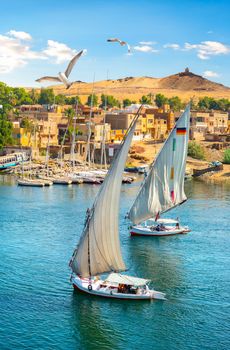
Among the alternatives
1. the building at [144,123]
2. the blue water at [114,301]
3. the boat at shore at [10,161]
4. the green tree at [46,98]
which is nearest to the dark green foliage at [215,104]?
the green tree at [46,98]

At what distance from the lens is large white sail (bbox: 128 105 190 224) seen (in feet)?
175

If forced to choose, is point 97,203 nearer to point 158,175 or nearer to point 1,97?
point 158,175

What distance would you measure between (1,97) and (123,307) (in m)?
121

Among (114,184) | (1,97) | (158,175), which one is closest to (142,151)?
(1,97)

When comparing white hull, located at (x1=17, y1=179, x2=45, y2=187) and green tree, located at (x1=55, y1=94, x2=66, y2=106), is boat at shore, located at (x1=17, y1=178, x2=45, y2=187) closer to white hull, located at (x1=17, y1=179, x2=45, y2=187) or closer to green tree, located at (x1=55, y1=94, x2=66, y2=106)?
white hull, located at (x1=17, y1=179, x2=45, y2=187)

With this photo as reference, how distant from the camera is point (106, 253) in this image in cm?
3741

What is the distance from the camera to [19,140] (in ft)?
356

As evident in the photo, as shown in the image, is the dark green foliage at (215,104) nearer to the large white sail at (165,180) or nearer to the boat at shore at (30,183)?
the boat at shore at (30,183)

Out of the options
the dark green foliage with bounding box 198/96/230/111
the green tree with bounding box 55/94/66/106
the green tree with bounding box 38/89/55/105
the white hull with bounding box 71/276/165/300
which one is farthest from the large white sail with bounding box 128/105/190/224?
→ the green tree with bounding box 38/89/55/105

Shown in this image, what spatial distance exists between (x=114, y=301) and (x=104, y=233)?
4064 millimetres

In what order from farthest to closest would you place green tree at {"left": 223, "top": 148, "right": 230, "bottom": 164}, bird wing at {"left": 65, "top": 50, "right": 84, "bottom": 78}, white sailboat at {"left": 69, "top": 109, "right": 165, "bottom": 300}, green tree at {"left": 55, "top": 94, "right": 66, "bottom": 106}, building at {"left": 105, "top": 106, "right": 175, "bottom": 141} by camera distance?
green tree at {"left": 55, "top": 94, "right": 66, "bottom": 106}
building at {"left": 105, "top": 106, "right": 175, "bottom": 141}
green tree at {"left": 223, "top": 148, "right": 230, "bottom": 164}
bird wing at {"left": 65, "top": 50, "right": 84, "bottom": 78}
white sailboat at {"left": 69, "top": 109, "right": 165, "bottom": 300}

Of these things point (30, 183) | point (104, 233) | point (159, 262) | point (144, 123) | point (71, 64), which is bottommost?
point (159, 262)

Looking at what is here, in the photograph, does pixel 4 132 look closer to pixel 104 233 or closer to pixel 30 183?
pixel 30 183

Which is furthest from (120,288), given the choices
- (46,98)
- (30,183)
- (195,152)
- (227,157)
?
(46,98)
